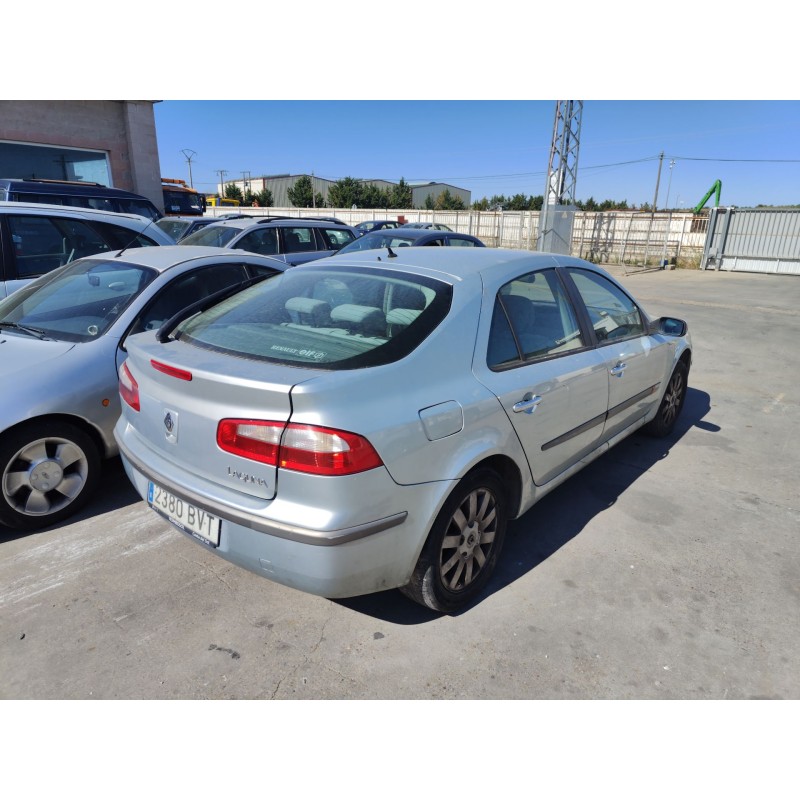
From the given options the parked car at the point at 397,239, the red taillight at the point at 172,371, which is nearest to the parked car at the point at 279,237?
the parked car at the point at 397,239

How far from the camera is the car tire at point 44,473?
2.98 meters

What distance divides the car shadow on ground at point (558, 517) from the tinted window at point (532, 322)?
108cm

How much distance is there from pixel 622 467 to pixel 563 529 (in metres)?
1.15

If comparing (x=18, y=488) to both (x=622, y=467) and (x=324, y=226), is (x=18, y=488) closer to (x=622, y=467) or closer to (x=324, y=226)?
(x=622, y=467)

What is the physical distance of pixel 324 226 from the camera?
9750mm

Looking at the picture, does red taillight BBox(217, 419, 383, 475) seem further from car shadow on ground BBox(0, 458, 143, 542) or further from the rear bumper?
car shadow on ground BBox(0, 458, 143, 542)

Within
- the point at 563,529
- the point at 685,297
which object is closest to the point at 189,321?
the point at 563,529

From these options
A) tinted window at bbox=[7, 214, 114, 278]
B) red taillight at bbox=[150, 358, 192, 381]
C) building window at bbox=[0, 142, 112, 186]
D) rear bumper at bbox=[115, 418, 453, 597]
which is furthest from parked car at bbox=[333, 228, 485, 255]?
building window at bbox=[0, 142, 112, 186]

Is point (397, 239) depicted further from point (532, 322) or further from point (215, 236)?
point (532, 322)

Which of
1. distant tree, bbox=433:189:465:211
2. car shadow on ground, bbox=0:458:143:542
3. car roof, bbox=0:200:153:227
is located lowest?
car shadow on ground, bbox=0:458:143:542

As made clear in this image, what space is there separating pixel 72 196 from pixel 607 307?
9.57 metres

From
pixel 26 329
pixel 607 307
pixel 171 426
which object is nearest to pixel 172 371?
pixel 171 426

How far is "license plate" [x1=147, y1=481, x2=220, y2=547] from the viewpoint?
2217 millimetres

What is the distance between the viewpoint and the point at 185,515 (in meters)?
2.33
